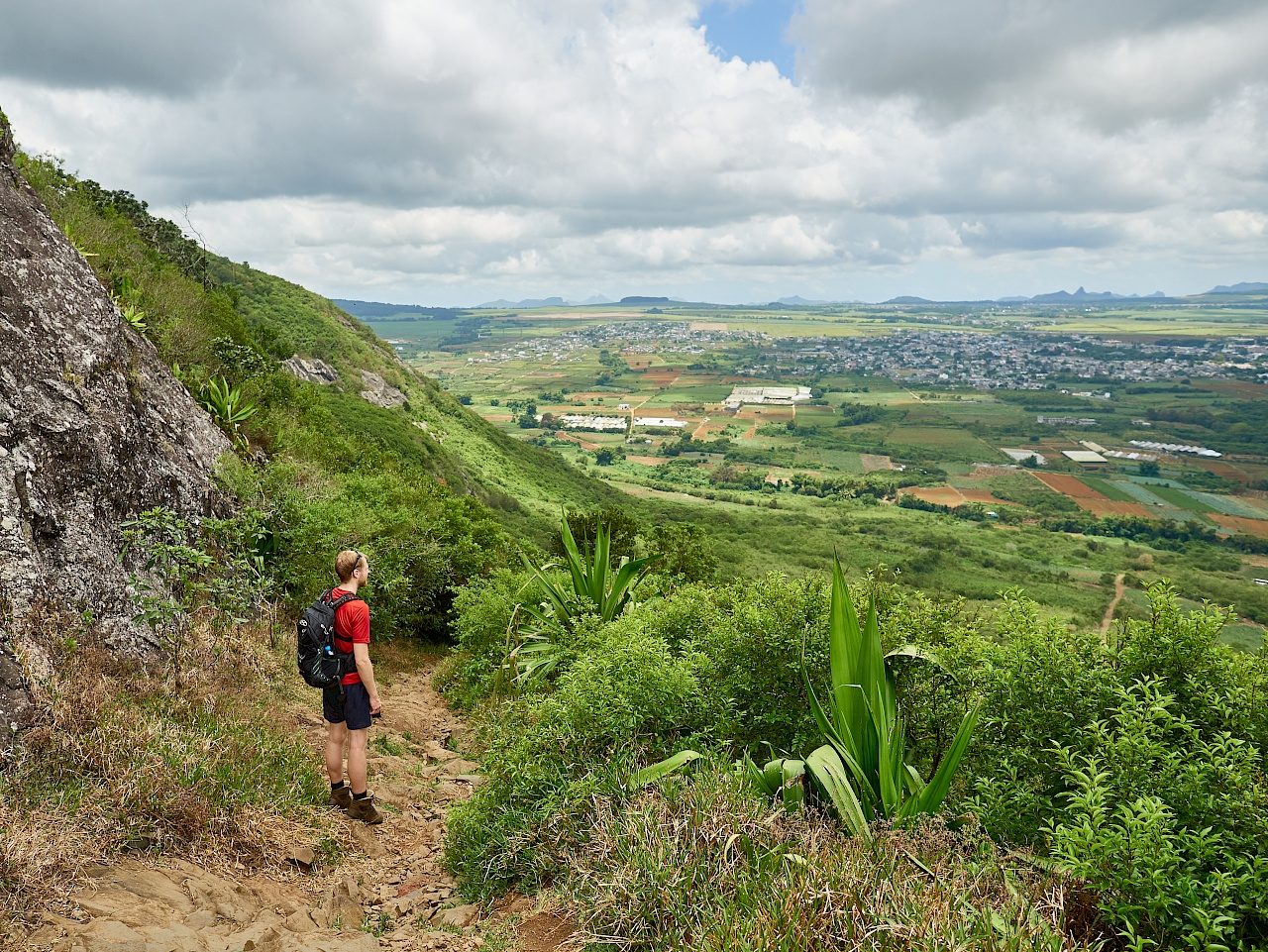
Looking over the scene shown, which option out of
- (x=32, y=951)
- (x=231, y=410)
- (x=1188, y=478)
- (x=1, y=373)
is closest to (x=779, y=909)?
(x=32, y=951)

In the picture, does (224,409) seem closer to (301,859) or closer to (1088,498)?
(301,859)

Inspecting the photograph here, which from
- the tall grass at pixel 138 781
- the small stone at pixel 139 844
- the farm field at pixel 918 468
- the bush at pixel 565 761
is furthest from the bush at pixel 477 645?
the farm field at pixel 918 468

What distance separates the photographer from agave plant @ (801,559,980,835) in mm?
2906

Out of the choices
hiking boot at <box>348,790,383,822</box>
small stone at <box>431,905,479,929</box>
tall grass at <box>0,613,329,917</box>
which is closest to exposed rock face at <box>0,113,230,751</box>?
tall grass at <box>0,613,329,917</box>

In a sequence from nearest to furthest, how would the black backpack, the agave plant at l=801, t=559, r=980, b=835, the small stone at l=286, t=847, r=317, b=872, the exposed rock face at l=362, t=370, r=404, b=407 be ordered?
the agave plant at l=801, t=559, r=980, b=835
the small stone at l=286, t=847, r=317, b=872
the black backpack
the exposed rock face at l=362, t=370, r=404, b=407

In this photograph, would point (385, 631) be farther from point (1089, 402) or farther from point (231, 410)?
point (1089, 402)

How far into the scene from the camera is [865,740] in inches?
127

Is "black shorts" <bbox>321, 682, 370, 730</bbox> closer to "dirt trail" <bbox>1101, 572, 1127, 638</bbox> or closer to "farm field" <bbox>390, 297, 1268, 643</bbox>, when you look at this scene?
"farm field" <bbox>390, 297, 1268, 643</bbox>

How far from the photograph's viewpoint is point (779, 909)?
2355 mm

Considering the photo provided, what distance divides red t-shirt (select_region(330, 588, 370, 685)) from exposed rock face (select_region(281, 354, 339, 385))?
30.6m

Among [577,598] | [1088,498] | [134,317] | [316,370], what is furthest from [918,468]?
[134,317]

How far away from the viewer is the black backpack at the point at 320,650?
4.24 meters

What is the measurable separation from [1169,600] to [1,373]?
709 cm

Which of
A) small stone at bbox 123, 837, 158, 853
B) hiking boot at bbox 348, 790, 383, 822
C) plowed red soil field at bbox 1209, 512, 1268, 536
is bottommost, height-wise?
plowed red soil field at bbox 1209, 512, 1268, 536
